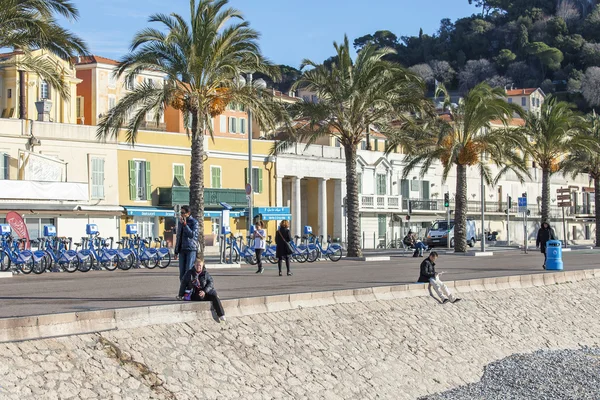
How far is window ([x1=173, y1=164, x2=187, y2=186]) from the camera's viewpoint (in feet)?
177

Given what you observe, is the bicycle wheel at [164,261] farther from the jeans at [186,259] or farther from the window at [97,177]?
the window at [97,177]

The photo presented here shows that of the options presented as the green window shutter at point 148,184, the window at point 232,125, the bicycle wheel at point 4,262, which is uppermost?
the window at point 232,125

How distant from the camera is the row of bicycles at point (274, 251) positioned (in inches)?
1347

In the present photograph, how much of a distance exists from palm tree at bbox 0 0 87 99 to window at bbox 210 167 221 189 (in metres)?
30.6

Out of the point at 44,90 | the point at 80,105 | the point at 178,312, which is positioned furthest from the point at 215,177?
the point at 178,312

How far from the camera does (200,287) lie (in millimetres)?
16172

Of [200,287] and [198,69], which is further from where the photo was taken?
[198,69]

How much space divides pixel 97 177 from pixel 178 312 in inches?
1399

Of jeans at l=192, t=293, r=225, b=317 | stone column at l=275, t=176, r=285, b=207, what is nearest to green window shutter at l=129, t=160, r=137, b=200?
stone column at l=275, t=176, r=285, b=207

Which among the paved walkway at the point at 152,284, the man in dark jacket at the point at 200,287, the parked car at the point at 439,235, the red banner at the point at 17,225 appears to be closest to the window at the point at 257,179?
the parked car at the point at 439,235

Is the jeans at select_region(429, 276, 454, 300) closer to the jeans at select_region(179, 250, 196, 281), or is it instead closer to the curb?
the curb

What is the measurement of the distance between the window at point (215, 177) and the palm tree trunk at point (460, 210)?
47.9 ft

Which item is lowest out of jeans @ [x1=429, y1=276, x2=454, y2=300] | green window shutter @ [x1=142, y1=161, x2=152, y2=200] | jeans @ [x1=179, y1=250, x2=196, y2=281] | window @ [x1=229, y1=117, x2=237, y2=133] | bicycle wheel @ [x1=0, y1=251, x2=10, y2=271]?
jeans @ [x1=429, y1=276, x2=454, y2=300]

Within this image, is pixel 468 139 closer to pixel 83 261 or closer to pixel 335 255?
pixel 335 255
